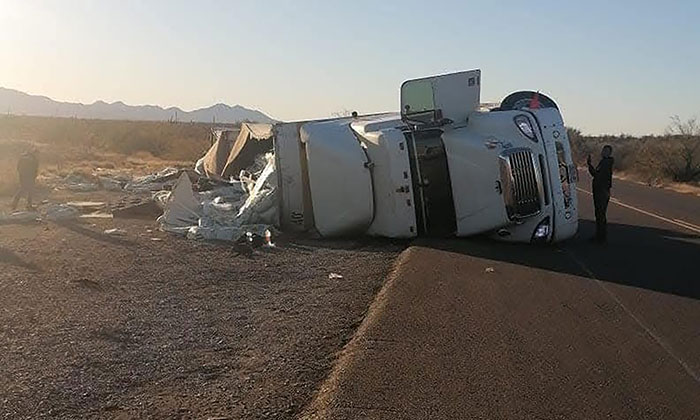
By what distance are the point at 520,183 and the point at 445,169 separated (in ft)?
5.13

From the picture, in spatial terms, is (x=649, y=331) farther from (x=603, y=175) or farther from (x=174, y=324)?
(x=603, y=175)

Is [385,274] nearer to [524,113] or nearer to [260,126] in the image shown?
[524,113]

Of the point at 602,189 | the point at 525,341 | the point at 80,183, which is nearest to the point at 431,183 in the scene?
the point at 602,189

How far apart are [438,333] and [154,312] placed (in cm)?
345

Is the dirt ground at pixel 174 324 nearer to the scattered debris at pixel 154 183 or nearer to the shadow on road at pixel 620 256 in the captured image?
the shadow on road at pixel 620 256

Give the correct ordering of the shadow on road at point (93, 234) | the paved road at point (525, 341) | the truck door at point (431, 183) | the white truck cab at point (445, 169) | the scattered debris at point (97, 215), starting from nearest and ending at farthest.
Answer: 1. the paved road at point (525, 341)
2. the white truck cab at point (445, 169)
3. the truck door at point (431, 183)
4. the shadow on road at point (93, 234)
5. the scattered debris at point (97, 215)

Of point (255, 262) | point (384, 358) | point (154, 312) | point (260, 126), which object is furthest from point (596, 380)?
point (260, 126)

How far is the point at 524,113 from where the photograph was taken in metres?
15.2

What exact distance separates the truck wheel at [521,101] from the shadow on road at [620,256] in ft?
8.76

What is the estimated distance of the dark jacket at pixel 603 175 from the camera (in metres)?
16.1

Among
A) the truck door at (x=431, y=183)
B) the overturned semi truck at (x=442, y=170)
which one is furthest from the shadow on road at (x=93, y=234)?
the truck door at (x=431, y=183)

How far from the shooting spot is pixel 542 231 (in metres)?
14.8

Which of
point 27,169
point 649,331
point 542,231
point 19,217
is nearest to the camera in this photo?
point 649,331

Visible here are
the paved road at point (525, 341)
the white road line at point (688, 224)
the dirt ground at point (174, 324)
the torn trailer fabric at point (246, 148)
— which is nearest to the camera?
the paved road at point (525, 341)
